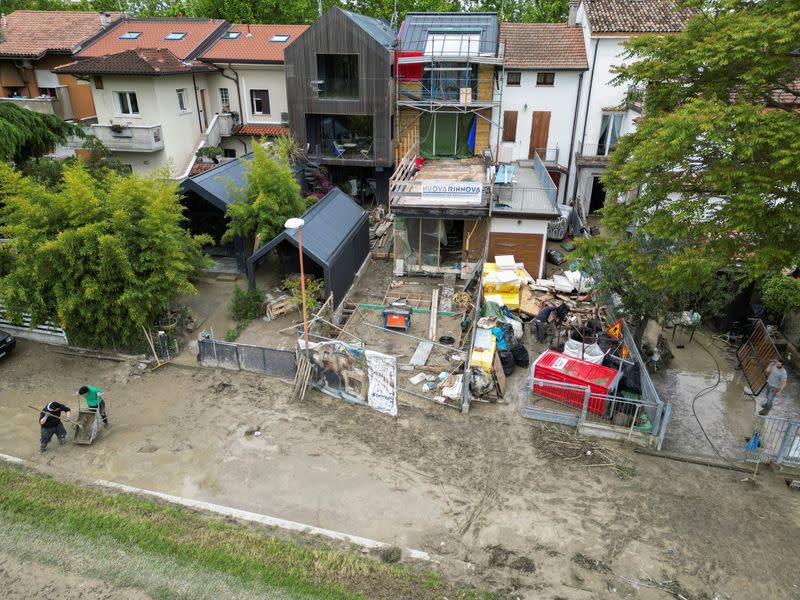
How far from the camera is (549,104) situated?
2856 cm

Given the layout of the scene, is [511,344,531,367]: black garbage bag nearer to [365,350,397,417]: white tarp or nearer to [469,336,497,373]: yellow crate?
[469,336,497,373]: yellow crate

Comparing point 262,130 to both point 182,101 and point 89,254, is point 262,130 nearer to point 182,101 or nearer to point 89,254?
point 182,101

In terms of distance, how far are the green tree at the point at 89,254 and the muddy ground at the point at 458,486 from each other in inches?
91.9

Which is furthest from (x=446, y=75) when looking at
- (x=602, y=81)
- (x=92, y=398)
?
(x=92, y=398)

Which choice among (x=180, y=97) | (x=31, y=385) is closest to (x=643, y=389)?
(x=31, y=385)

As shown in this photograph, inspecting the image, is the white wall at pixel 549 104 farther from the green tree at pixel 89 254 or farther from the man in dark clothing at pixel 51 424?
the man in dark clothing at pixel 51 424

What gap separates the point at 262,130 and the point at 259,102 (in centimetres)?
186

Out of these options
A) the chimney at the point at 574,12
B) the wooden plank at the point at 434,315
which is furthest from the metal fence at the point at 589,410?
the chimney at the point at 574,12

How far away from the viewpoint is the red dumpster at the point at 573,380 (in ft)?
45.6

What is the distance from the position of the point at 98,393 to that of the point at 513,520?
10827mm

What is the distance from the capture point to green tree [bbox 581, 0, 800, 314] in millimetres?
10258

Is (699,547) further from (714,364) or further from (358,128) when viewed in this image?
(358,128)

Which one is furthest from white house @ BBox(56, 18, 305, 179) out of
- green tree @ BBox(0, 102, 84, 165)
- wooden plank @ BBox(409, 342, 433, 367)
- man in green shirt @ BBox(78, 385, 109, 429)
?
wooden plank @ BBox(409, 342, 433, 367)

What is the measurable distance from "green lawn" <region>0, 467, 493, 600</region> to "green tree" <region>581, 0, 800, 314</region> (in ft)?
29.1
